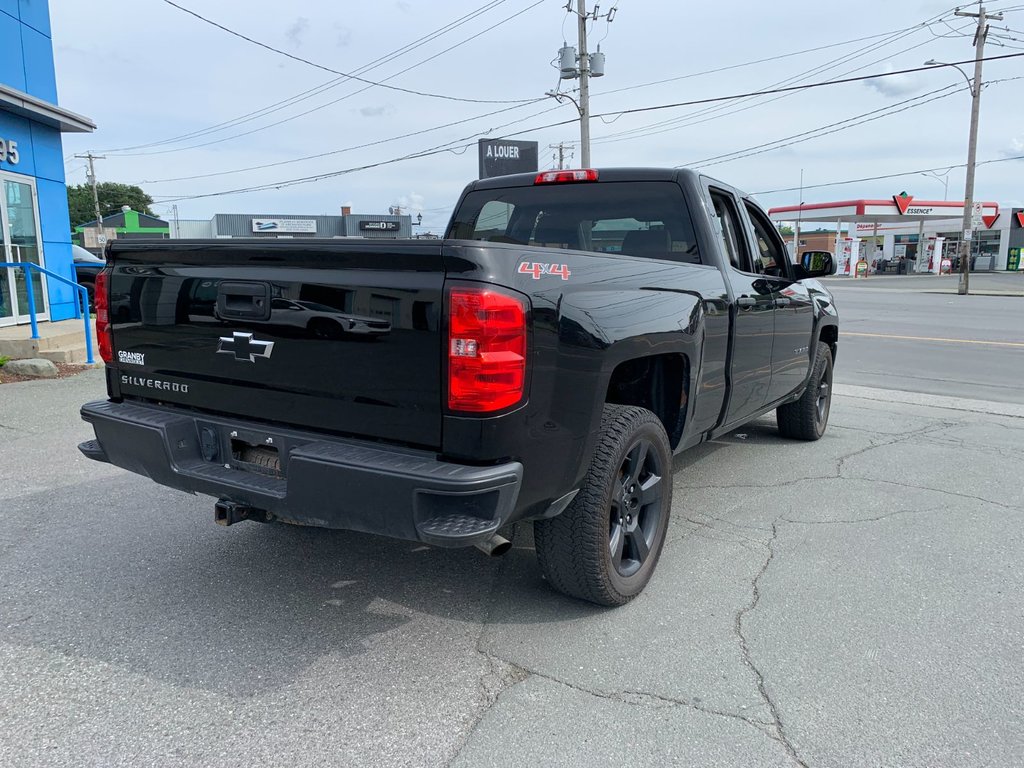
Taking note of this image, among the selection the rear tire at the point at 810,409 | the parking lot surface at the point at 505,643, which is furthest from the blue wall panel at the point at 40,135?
the rear tire at the point at 810,409

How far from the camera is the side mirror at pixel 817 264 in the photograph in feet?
17.9

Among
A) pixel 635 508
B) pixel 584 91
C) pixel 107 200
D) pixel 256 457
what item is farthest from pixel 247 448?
pixel 107 200

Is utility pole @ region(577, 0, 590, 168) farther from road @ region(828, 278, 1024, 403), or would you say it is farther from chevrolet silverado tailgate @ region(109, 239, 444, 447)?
chevrolet silverado tailgate @ region(109, 239, 444, 447)

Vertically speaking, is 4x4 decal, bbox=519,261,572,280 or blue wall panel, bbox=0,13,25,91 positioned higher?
blue wall panel, bbox=0,13,25,91

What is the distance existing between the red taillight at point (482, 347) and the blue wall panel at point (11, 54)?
40.6ft

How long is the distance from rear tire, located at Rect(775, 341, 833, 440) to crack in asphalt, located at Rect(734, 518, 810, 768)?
235 cm

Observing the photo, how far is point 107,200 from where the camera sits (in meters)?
93.9

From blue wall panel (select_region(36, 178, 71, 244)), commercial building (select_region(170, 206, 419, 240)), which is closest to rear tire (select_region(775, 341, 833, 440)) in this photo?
blue wall panel (select_region(36, 178, 71, 244))

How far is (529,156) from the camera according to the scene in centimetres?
2827

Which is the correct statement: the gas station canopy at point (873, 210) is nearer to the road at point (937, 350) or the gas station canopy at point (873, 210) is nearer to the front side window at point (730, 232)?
the road at point (937, 350)

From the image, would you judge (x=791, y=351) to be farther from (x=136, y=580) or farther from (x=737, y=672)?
(x=136, y=580)

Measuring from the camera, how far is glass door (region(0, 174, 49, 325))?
11742 millimetres

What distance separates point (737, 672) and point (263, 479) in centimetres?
193

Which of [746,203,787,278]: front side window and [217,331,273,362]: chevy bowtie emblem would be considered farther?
[746,203,787,278]: front side window
